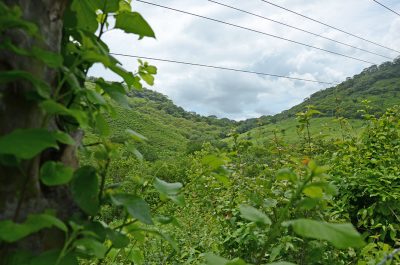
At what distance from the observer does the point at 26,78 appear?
0.68 m

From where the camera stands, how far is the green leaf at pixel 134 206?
814mm

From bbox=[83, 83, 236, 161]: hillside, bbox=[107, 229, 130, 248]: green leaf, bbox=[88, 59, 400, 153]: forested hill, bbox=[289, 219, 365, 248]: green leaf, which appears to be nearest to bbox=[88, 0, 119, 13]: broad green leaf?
bbox=[107, 229, 130, 248]: green leaf

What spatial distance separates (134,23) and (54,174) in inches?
16.3

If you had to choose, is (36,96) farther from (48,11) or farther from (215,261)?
(215,261)

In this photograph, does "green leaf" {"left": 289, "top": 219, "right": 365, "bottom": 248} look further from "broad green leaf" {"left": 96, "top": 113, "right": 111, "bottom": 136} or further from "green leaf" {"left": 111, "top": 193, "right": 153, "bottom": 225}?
"broad green leaf" {"left": 96, "top": 113, "right": 111, "bottom": 136}

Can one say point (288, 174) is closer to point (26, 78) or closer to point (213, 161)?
point (213, 161)

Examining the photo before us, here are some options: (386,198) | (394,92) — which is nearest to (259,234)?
(386,198)

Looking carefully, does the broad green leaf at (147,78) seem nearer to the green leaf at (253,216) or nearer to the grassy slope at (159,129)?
the green leaf at (253,216)

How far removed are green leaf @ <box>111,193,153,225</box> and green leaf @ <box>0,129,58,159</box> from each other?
25 cm

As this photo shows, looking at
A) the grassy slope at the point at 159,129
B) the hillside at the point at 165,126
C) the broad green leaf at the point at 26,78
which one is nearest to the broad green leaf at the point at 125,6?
the broad green leaf at the point at 26,78

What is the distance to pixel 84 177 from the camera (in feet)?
2.58

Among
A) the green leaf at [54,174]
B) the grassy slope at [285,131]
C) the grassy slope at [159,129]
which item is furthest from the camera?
the grassy slope at [159,129]

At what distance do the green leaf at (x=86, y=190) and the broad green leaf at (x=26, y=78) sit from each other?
174 millimetres

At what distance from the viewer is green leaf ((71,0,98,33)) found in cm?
91
